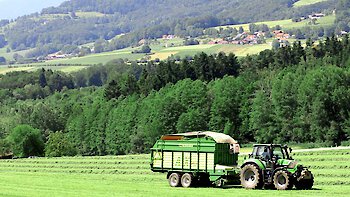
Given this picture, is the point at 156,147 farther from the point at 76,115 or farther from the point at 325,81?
the point at 76,115

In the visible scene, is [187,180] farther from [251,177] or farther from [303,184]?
[303,184]

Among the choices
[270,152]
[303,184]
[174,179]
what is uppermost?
[270,152]

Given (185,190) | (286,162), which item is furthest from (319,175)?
(185,190)

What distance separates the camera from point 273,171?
39.2m

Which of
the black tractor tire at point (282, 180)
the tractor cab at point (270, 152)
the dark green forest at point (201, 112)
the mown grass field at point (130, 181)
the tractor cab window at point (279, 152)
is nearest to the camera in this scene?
the mown grass field at point (130, 181)

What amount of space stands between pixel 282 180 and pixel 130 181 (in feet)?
42.4

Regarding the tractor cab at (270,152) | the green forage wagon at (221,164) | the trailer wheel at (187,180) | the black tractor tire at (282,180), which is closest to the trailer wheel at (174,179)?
the green forage wagon at (221,164)

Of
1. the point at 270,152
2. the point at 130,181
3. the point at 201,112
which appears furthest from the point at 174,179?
the point at 201,112

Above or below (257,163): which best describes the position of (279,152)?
above

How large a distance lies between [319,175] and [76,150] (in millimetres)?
89638

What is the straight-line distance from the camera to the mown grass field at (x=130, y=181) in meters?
36.6

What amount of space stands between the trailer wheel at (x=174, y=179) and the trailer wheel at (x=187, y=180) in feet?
A: 1.00

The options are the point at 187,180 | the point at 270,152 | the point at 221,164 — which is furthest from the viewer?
the point at 187,180

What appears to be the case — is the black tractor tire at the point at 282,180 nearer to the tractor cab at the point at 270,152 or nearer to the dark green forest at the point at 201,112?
the tractor cab at the point at 270,152
